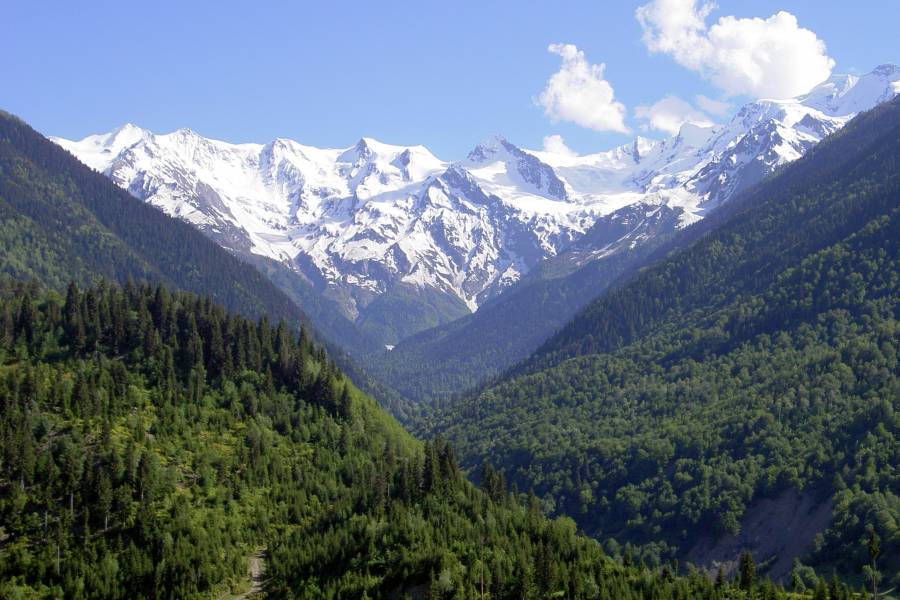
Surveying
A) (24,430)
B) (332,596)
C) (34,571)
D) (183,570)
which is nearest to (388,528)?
(332,596)

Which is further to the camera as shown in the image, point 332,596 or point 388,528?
point 388,528

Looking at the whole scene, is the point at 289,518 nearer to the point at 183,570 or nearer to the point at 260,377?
the point at 183,570

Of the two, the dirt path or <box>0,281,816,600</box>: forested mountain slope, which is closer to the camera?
<box>0,281,816,600</box>: forested mountain slope

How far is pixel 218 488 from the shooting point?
14975 cm

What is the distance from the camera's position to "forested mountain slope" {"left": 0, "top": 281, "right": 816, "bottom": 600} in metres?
121

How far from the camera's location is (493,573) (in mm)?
117438

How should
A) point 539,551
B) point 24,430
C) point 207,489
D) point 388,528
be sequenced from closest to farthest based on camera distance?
point 539,551 < point 388,528 < point 24,430 < point 207,489

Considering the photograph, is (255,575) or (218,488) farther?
(218,488)

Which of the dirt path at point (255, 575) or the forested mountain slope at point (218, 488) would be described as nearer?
the forested mountain slope at point (218, 488)

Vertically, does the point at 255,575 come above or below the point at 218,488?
below

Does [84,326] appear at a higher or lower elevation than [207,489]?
higher

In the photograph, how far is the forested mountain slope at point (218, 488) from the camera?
12131 cm

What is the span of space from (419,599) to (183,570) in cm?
3614

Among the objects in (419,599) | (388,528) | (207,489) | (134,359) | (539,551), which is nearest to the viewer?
(419,599)
